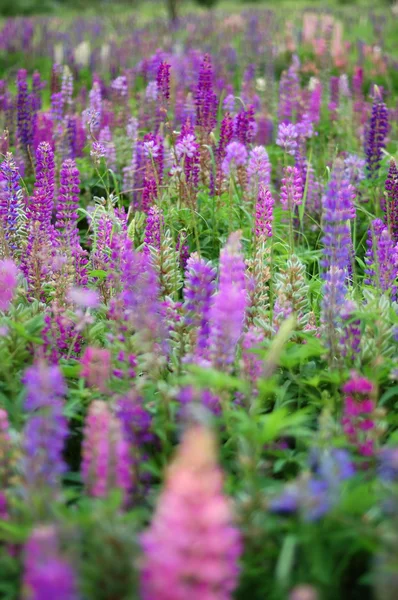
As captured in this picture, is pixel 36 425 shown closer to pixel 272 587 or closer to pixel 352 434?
pixel 272 587

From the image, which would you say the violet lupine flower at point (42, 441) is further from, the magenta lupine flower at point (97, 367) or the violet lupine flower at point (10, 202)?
the violet lupine flower at point (10, 202)

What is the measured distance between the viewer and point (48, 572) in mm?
1322

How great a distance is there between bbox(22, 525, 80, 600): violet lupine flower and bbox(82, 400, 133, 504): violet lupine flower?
301 mm

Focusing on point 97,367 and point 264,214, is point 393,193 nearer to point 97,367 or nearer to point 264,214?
point 264,214

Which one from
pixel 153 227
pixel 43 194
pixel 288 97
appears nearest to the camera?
pixel 43 194

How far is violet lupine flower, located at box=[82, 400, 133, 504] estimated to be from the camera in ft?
5.80

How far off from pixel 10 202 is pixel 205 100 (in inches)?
53.9

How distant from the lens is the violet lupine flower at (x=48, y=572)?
133 cm

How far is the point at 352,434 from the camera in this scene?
2164 mm

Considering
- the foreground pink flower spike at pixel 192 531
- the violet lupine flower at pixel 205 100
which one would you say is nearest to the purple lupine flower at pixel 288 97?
the violet lupine flower at pixel 205 100

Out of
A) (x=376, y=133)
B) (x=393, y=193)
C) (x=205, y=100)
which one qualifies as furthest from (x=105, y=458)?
(x=376, y=133)

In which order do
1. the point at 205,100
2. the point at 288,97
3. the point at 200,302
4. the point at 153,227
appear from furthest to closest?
the point at 288,97 < the point at 205,100 < the point at 153,227 < the point at 200,302

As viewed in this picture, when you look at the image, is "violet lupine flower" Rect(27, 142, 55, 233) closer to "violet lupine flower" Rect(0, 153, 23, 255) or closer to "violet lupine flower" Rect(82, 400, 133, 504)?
"violet lupine flower" Rect(0, 153, 23, 255)

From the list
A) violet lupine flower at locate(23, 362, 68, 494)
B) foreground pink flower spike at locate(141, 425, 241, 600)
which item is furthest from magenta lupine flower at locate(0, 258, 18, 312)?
foreground pink flower spike at locate(141, 425, 241, 600)
